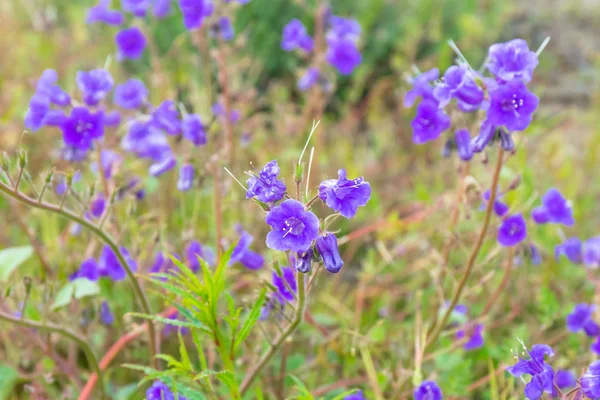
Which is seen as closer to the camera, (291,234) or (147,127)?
(291,234)

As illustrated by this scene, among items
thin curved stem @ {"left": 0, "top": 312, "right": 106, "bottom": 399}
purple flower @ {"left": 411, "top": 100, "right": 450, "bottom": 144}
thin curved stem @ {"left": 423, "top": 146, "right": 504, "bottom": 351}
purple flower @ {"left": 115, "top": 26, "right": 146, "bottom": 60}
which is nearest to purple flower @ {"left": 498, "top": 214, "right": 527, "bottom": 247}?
thin curved stem @ {"left": 423, "top": 146, "right": 504, "bottom": 351}

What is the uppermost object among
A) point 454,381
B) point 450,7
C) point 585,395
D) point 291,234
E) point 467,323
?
point 450,7

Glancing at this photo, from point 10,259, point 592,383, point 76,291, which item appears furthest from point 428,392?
point 10,259

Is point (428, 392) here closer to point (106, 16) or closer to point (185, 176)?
point (185, 176)

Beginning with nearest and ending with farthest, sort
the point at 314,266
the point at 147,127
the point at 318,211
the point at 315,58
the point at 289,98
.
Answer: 1. the point at 314,266
2. the point at 147,127
3. the point at 315,58
4. the point at 318,211
5. the point at 289,98

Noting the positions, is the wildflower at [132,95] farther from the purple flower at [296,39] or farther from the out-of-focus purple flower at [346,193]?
the out-of-focus purple flower at [346,193]

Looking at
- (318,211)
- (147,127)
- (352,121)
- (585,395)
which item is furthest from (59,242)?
(352,121)

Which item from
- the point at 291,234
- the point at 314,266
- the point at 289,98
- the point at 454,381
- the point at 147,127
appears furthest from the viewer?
the point at 289,98

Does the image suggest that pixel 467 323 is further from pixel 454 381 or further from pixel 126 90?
pixel 126 90
